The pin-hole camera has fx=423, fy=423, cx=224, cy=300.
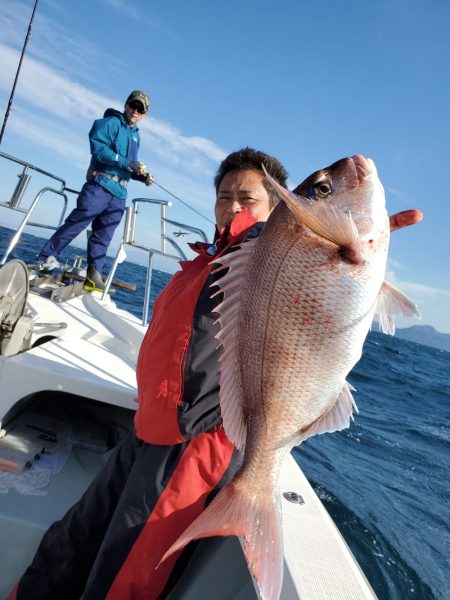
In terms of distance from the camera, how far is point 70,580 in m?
2.02

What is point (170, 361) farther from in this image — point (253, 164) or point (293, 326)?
point (253, 164)

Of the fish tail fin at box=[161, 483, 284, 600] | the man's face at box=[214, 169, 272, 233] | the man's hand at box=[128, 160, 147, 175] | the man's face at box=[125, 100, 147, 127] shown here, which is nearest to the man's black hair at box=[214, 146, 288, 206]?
the man's face at box=[214, 169, 272, 233]

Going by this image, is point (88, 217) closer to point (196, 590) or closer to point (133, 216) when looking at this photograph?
point (133, 216)

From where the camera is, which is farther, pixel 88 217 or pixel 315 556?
pixel 88 217

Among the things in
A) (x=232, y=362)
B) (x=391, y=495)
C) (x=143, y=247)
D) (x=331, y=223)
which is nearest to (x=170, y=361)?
(x=232, y=362)

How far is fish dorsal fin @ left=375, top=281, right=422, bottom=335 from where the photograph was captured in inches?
53.3

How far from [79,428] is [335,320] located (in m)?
3.14

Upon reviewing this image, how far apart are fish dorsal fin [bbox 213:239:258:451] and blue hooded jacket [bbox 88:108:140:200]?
4784 mm

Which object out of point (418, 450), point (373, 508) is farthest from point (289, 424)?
point (418, 450)

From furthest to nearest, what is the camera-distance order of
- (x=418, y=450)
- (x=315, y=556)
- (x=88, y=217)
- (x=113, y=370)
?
(x=418, y=450), (x=88, y=217), (x=113, y=370), (x=315, y=556)

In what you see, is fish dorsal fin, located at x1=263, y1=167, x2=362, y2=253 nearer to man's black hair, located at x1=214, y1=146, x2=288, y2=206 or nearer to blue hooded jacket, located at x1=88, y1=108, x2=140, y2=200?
man's black hair, located at x1=214, y1=146, x2=288, y2=206

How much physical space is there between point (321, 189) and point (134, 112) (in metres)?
5.20

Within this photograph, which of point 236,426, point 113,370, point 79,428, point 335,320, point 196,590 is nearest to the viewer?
point 335,320

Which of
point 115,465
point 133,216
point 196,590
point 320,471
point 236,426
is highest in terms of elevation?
point 133,216
